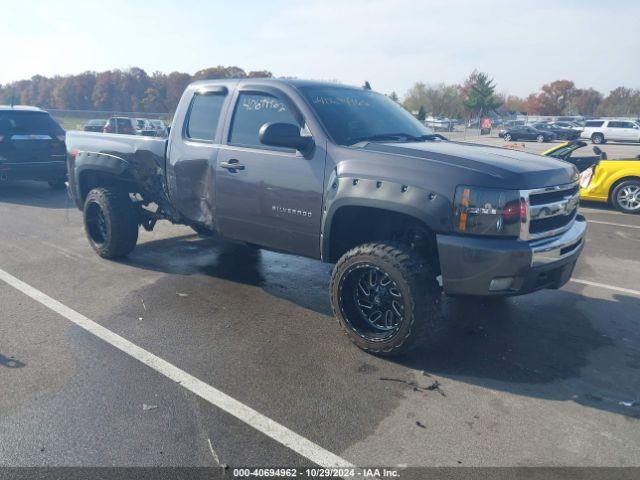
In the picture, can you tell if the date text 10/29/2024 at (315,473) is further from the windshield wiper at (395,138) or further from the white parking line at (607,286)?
the white parking line at (607,286)

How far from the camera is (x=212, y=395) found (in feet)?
10.9

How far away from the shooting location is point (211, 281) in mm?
5598

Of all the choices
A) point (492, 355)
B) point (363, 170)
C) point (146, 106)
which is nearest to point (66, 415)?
point (363, 170)

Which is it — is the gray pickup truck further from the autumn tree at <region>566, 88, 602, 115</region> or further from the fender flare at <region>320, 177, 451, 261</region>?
the autumn tree at <region>566, 88, 602, 115</region>

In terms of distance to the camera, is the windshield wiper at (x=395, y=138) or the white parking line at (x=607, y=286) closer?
the windshield wiper at (x=395, y=138)

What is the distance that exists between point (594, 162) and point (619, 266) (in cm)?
446

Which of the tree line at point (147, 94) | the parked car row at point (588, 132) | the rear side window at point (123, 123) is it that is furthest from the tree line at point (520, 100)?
the rear side window at point (123, 123)

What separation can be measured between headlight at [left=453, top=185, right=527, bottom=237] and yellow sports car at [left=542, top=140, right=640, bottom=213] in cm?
716

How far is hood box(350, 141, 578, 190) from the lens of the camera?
3.48 metres

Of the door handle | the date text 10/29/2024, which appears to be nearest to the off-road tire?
the door handle

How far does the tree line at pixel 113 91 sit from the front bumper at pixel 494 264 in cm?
4069

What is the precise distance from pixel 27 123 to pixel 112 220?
20.3 feet

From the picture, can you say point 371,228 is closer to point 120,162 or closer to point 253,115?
point 253,115

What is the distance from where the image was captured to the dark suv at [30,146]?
33.2 feet
